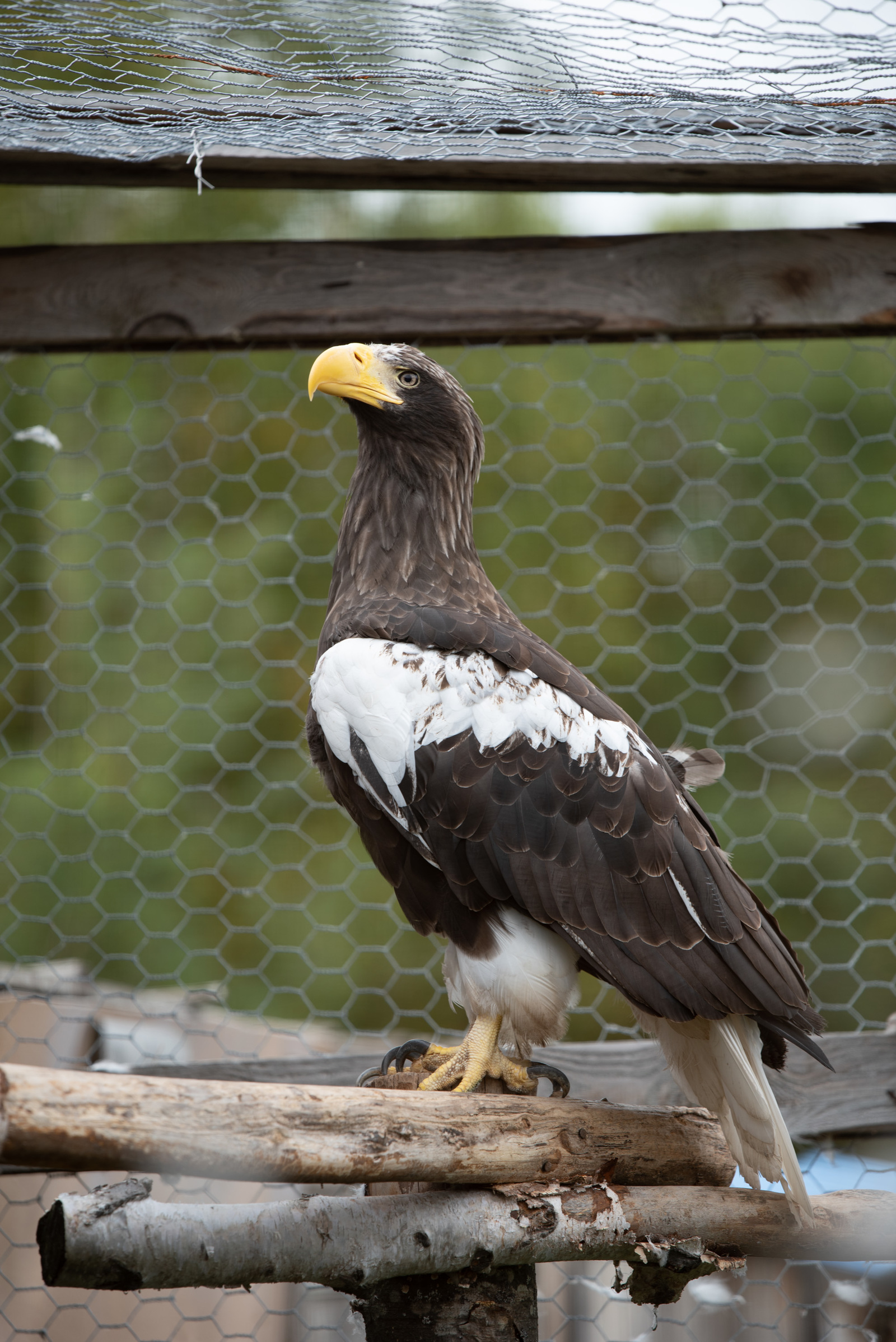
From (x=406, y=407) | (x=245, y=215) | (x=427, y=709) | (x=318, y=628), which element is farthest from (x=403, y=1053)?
(x=245, y=215)

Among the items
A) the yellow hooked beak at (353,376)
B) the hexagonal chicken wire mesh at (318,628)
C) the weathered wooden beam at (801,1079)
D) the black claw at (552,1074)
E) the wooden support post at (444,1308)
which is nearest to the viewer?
the wooden support post at (444,1308)

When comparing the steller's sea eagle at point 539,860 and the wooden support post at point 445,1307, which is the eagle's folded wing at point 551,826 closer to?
the steller's sea eagle at point 539,860

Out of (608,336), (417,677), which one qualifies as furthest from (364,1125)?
(608,336)

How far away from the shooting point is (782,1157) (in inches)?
62.0

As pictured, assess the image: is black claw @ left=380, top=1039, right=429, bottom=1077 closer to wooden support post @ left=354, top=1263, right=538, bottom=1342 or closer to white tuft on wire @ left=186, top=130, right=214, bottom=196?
wooden support post @ left=354, top=1263, right=538, bottom=1342

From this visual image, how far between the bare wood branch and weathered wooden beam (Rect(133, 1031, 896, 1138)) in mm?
474

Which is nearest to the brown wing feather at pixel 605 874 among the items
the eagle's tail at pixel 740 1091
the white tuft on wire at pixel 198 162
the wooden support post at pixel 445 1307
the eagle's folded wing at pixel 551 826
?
the eagle's folded wing at pixel 551 826

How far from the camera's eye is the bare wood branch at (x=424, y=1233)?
103 cm

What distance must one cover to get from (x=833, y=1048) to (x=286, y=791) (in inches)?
81.0

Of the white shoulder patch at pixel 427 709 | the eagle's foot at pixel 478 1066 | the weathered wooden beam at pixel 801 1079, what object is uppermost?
the white shoulder patch at pixel 427 709

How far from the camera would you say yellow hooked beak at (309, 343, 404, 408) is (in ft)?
6.14

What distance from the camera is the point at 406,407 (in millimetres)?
1957

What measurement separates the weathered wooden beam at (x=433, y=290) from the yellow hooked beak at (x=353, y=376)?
0.32 m

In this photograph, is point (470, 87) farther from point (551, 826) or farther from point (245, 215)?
point (245, 215)
